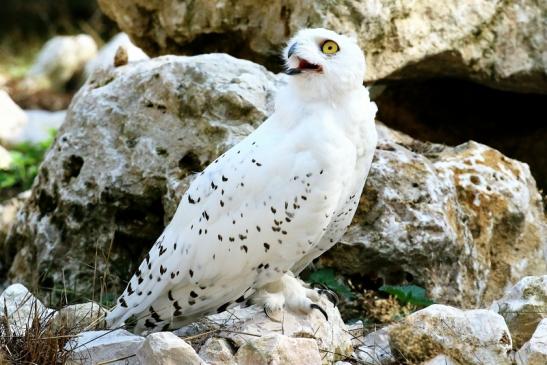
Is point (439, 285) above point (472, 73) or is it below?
below

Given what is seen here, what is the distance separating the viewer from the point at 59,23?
57.7 ft

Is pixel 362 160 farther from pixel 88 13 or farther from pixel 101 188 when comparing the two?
pixel 88 13

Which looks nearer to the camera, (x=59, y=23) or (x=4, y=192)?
(x=4, y=192)

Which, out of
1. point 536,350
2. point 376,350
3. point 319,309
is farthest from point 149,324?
point 536,350

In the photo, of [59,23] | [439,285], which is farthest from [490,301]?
[59,23]

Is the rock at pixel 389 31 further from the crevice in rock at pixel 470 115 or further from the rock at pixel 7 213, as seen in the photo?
the rock at pixel 7 213

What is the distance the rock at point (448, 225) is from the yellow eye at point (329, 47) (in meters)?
1.45

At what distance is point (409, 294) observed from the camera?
5.92 meters

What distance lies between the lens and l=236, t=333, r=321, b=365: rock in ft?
14.9

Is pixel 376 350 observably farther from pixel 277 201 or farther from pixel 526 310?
pixel 277 201

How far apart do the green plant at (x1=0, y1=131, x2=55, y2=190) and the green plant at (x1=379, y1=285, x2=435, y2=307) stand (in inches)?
173

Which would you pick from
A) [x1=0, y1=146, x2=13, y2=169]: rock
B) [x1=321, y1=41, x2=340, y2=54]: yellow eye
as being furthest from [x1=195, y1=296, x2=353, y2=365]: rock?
[x1=0, y1=146, x2=13, y2=169]: rock

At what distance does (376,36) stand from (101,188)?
6.61ft

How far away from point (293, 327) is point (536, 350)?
3.66 ft
